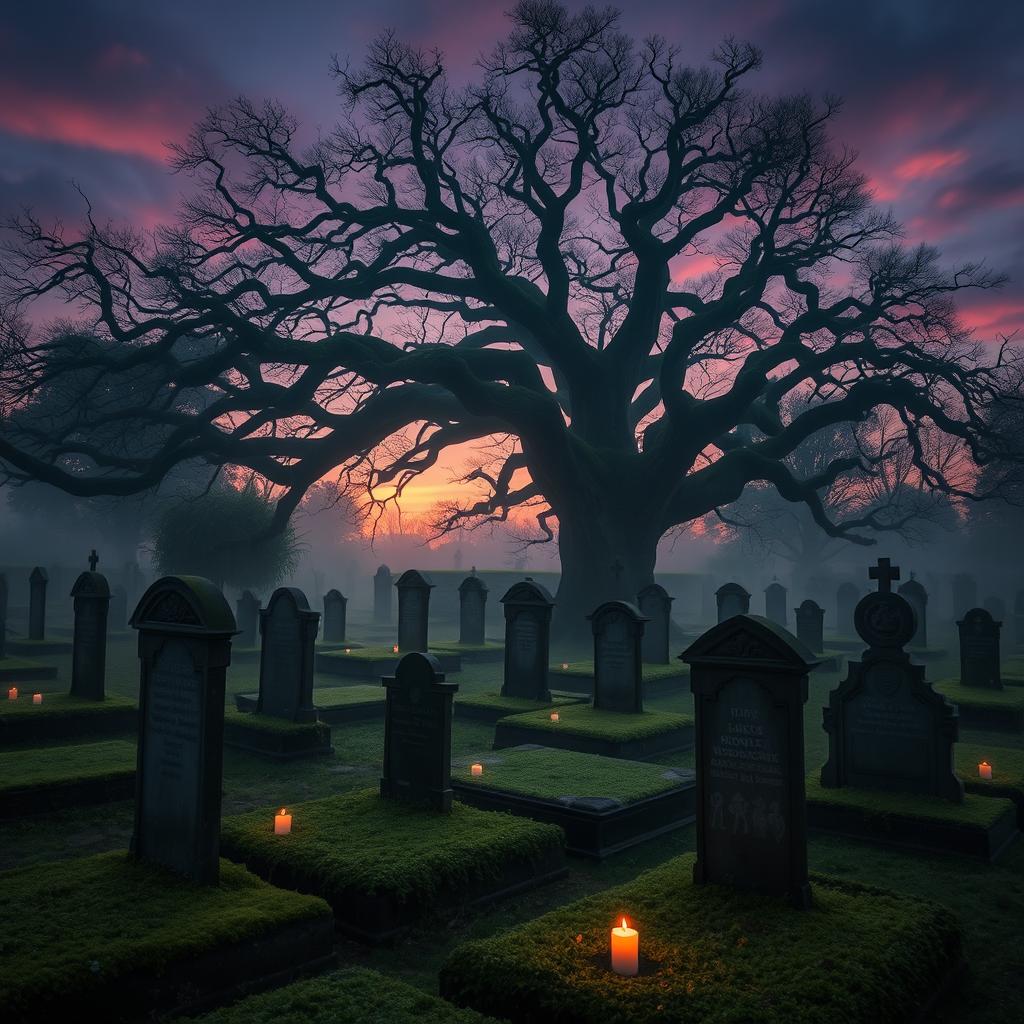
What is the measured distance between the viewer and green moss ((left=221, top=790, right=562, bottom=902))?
598cm

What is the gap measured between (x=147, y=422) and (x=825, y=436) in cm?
4278

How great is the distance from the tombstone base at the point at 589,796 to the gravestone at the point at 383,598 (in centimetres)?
3099

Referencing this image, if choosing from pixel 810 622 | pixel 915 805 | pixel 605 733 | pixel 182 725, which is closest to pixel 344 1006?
pixel 182 725

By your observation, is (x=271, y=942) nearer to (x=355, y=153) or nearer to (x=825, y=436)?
(x=355, y=153)

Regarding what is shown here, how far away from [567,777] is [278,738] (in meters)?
4.64

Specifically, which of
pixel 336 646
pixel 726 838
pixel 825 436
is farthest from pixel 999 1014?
pixel 825 436

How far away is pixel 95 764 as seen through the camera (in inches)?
376

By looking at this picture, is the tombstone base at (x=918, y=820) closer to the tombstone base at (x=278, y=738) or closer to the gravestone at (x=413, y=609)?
the tombstone base at (x=278, y=738)

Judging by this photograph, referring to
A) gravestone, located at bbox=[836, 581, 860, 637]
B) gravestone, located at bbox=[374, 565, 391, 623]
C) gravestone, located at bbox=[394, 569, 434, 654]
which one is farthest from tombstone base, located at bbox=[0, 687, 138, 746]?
gravestone, located at bbox=[836, 581, 860, 637]

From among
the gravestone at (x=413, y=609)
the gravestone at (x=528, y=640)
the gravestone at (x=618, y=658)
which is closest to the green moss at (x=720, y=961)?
the gravestone at (x=618, y=658)

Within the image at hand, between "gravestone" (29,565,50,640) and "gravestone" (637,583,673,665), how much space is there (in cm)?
1602

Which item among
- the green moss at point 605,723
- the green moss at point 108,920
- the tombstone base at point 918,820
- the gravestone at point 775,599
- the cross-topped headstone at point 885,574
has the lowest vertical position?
the tombstone base at point 918,820

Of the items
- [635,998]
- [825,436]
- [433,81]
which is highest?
[433,81]

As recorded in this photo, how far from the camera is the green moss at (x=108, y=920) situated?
165 inches
